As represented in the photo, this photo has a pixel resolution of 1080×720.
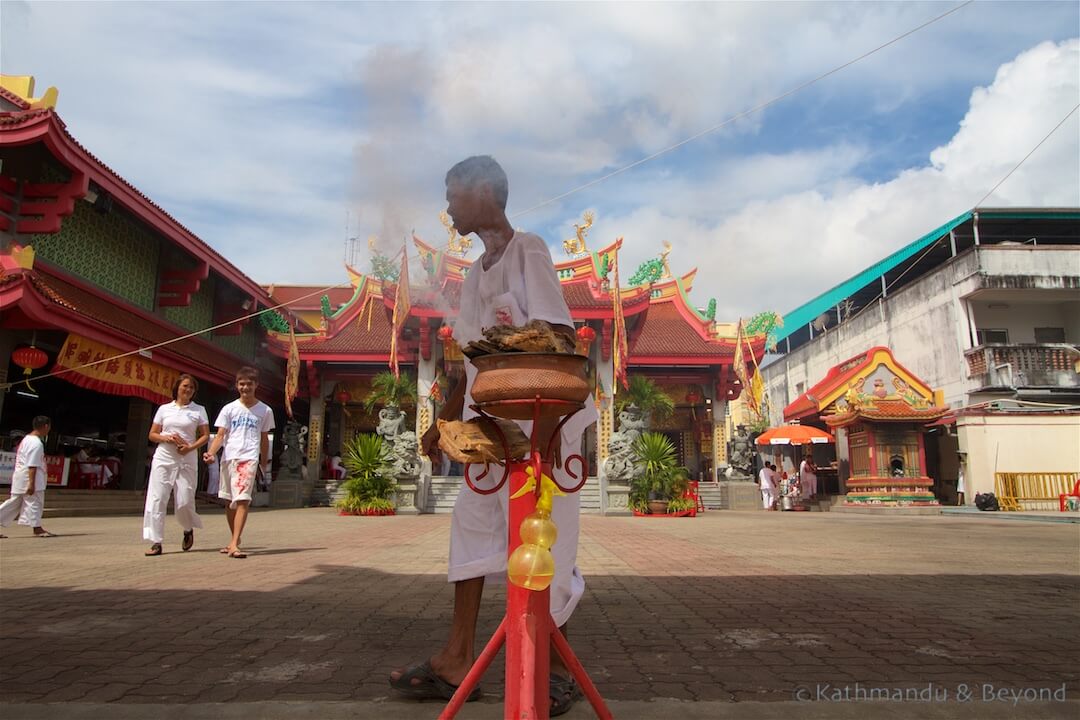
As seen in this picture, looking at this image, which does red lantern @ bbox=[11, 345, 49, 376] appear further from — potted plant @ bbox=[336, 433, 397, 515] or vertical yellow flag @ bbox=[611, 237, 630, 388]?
vertical yellow flag @ bbox=[611, 237, 630, 388]

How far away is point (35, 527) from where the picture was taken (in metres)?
7.37

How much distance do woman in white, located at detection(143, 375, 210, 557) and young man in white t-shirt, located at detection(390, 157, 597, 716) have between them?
173 inches

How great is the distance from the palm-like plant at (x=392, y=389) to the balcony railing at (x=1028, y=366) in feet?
55.0

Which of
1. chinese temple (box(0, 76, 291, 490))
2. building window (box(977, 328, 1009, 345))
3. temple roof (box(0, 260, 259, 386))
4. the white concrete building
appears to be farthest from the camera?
building window (box(977, 328, 1009, 345))

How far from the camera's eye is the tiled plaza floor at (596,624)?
2.14m

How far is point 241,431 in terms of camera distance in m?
5.66

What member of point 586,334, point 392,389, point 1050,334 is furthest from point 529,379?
point 1050,334

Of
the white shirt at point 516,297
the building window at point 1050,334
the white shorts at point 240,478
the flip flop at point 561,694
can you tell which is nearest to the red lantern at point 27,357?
the white shorts at point 240,478

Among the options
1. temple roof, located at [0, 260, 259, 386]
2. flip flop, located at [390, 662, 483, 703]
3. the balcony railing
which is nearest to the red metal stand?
flip flop, located at [390, 662, 483, 703]

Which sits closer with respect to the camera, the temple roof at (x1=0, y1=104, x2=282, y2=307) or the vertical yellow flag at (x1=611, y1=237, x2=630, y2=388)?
the temple roof at (x1=0, y1=104, x2=282, y2=307)

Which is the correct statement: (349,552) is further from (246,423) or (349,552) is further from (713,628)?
(713,628)

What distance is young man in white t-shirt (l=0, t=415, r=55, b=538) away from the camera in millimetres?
7258

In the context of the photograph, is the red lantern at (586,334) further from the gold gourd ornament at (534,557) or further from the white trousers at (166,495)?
the gold gourd ornament at (534,557)

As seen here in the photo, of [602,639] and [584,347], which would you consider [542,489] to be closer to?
→ [602,639]
